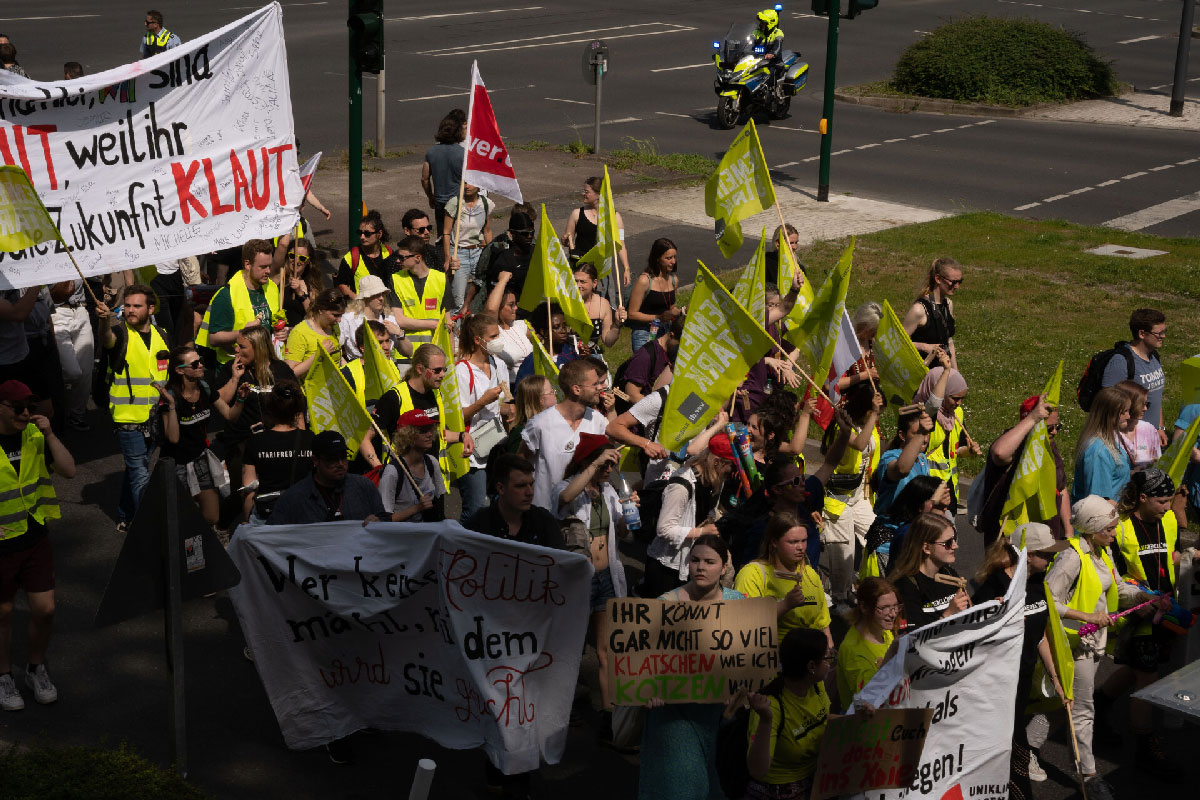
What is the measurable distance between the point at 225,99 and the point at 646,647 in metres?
5.07

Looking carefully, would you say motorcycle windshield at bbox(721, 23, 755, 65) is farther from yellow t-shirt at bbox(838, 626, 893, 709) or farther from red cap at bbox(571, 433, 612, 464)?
yellow t-shirt at bbox(838, 626, 893, 709)

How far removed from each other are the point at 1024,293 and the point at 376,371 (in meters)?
9.53

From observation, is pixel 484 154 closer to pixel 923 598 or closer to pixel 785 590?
pixel 785 590

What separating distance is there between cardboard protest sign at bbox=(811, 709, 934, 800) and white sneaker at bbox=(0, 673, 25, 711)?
4241 millimetres

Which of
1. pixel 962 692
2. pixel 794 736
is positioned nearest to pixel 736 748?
pixel 794 736

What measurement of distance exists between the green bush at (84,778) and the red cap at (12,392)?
2.45 m

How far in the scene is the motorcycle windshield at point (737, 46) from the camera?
2498cm

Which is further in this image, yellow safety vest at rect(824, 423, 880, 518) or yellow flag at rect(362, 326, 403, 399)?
yellow flag at rect(362, 326, 403, 399)

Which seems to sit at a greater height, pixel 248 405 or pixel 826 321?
pixel 826 321

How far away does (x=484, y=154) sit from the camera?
1178 centimetres

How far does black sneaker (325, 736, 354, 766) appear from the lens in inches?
268

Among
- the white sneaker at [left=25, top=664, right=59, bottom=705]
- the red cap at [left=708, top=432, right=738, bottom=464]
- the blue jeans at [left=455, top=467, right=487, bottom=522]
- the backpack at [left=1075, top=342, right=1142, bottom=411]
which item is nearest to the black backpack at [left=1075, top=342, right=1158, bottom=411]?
the backpack at [left=1075, top=342, right=1142, bottom=411]

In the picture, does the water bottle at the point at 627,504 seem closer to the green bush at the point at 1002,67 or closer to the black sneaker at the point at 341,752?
the black sneaker at the point at 341,752

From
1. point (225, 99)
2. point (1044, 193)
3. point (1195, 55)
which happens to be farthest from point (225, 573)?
point (1195, 55)
